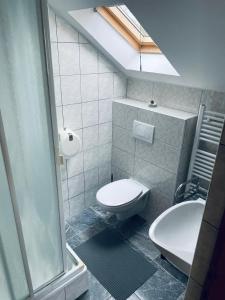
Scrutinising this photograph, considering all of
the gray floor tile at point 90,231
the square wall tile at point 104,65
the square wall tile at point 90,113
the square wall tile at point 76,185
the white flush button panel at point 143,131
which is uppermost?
the square wall tile at point 104,65

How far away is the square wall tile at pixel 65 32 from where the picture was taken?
6.10 ft

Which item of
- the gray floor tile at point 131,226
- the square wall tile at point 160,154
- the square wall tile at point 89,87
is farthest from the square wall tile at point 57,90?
the gray floor tile at point 131,226

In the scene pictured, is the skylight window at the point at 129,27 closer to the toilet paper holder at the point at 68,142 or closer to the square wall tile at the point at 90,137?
the square wall tile at the point at 90,137

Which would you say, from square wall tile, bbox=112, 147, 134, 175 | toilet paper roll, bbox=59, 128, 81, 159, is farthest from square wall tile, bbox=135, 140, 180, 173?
toilet paper roll, bbox=59, 128, 81, 159

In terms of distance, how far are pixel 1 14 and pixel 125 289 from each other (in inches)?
76.4

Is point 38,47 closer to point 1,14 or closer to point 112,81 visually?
point 1,14

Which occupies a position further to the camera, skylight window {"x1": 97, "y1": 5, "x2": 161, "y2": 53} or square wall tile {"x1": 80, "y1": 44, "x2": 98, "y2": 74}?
square wall tile {"x1": 80, "y1": 44, "x2": 98, "y2": 74}

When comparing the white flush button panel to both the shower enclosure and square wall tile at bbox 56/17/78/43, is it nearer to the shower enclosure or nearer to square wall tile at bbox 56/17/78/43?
square wall tile at bbox 56/17/78/43

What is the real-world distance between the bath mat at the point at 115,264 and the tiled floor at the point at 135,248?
0.14ft

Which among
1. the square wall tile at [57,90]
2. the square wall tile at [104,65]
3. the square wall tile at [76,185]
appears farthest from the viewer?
the square wall tile at [76,185]

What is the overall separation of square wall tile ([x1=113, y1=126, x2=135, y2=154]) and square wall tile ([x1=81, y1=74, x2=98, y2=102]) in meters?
0.44

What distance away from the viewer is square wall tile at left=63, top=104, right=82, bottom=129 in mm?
2133

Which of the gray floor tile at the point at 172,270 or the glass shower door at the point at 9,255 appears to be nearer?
the glass shower door at the point at 9,255

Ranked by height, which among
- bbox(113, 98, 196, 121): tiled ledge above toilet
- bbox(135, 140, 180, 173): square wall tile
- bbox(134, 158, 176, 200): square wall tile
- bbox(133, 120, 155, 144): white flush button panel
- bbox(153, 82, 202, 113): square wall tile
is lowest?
bbox(134, 158, 176, 200): square wall tile
